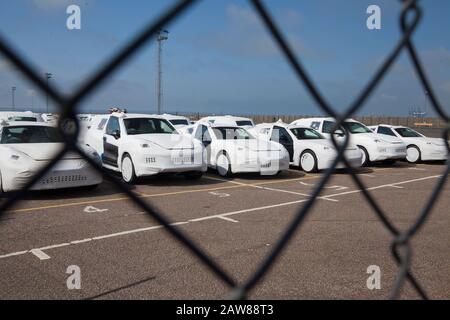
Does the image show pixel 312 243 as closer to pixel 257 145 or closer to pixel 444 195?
pixel 444 195

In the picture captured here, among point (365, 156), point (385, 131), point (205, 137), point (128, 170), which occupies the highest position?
point (385, 131)

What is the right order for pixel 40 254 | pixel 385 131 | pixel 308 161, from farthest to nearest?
1. pixel 385 131
2. pixel 308 161
3. pixel 40 254

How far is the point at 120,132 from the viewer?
31.8 ft

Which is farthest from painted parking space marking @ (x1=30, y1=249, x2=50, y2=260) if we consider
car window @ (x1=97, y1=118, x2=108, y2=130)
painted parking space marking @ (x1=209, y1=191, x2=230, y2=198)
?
car window @ (x1=97, y1=118, x2=108, y2=130)

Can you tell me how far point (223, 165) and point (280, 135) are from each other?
2862 millimetres

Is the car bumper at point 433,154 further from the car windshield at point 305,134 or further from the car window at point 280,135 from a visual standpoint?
the car window at point 280,135

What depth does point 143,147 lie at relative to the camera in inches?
355

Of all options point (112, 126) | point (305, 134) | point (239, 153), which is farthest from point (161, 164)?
point (305, 134)

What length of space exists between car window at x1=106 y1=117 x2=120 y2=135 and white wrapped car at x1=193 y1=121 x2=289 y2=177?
8.08 ft

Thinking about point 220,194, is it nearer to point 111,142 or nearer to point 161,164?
point 161,164

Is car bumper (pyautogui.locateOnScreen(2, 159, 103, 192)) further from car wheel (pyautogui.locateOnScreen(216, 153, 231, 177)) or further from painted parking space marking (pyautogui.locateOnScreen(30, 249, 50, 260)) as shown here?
car wheel (pyautogui.locateOnScreen(216, 153, 231, 177))

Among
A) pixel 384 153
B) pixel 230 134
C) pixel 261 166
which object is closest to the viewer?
pixel 261 166

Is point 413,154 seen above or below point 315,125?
below
